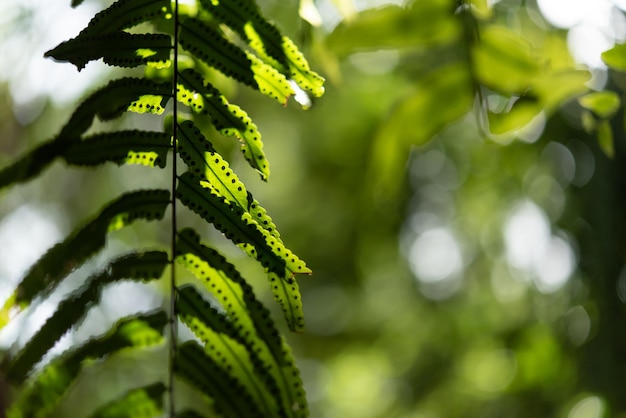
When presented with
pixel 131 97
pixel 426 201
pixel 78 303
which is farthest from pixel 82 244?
pixel 426 201

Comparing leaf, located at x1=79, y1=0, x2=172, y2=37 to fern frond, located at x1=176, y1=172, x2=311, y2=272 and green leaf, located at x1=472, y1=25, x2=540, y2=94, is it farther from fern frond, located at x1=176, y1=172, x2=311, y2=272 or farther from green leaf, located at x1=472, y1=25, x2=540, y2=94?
green leaf, located at x1=472, y1=25, x2=540, y2=94

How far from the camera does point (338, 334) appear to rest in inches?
135

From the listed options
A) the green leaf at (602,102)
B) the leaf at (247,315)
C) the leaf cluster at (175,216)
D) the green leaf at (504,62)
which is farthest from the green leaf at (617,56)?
the leaf at (247,315)

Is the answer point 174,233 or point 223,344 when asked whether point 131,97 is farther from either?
point 223,344

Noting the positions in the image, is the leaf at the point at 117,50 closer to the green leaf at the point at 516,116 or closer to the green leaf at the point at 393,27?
the green leaf at the point at 393,27

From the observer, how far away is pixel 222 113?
656 millimetres

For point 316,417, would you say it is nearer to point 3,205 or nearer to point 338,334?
point 338,334

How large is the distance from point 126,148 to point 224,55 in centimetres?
13

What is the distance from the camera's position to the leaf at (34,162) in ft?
2.34

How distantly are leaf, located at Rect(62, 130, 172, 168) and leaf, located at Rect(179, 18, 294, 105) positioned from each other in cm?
9

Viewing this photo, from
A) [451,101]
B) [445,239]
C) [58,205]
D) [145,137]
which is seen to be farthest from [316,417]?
[145,137]

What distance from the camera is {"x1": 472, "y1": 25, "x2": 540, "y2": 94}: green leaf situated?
978 millimetres

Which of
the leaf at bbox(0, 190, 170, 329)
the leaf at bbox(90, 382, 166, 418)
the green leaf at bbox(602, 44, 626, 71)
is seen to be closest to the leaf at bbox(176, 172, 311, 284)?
the leaf at bbox(0, 190, 170, 329)

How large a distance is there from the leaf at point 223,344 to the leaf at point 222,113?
16 centimetres
